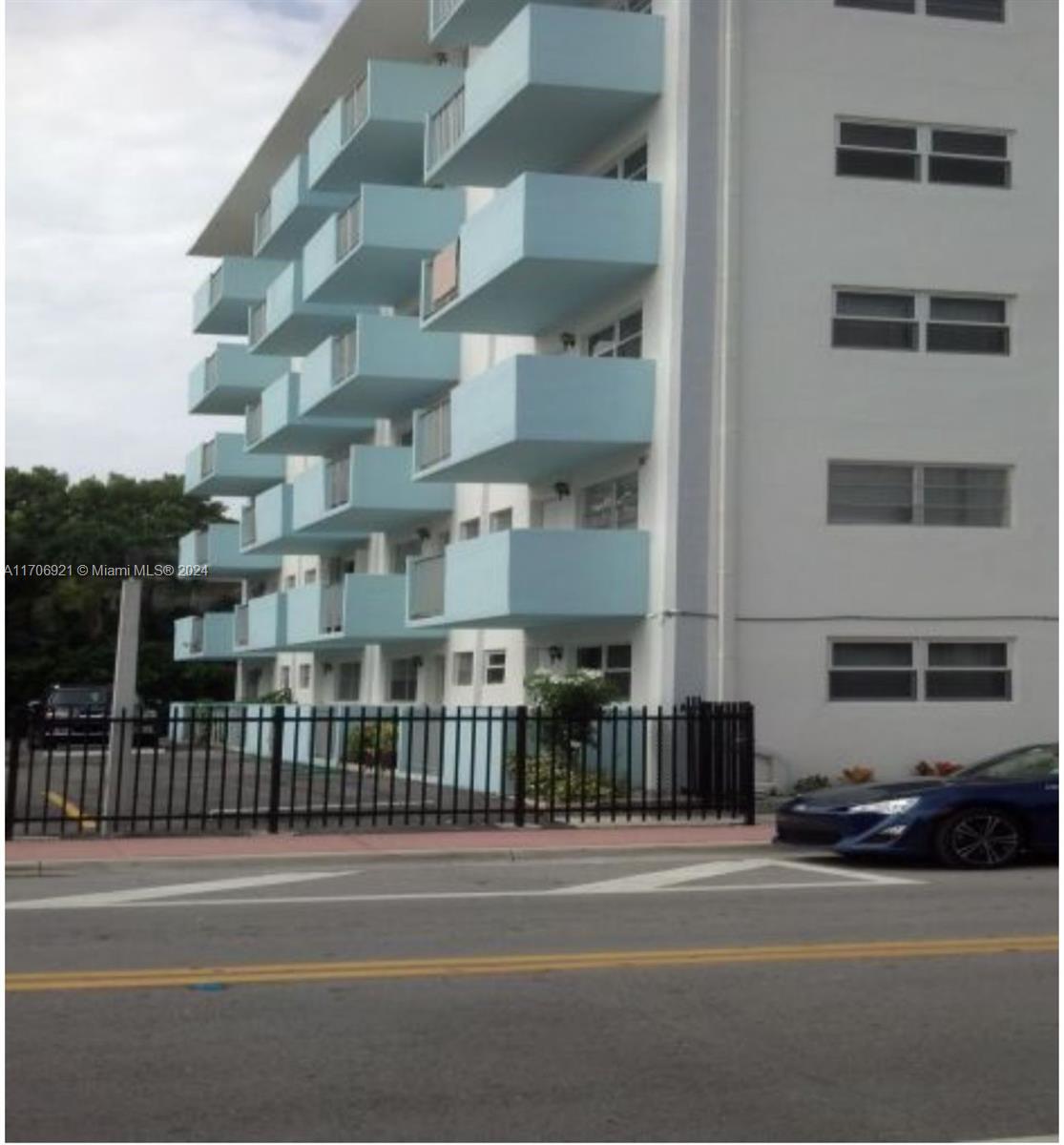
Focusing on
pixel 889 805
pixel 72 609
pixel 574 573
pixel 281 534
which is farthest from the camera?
pixel 72 609

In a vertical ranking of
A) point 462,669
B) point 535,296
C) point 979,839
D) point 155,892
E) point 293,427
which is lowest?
point 155,892

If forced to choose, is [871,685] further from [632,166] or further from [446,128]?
[446,128]

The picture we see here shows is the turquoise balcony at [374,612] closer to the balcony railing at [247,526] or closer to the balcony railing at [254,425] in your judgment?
the balcony railing at [254,425]

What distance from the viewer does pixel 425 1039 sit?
25.5 ft

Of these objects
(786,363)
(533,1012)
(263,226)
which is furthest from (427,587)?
(533,1012)

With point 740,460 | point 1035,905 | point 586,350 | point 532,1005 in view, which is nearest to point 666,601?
point 740,460

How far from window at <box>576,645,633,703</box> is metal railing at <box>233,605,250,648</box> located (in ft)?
69.2

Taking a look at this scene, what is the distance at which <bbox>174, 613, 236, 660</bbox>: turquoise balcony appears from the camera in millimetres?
49656

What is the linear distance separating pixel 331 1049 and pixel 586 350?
2078 centimetres

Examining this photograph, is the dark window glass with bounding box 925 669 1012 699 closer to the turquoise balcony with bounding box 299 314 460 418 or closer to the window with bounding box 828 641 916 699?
the window with bounding box 828 641 916 699

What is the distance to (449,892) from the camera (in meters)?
13.8

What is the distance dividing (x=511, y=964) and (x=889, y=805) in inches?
254

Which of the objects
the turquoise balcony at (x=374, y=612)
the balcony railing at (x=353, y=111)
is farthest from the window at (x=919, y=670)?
the balcony railing at (x=353, y=111)

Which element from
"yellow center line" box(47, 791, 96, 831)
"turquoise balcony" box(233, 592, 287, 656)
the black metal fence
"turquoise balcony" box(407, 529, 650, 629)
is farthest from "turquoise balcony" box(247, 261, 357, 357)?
the black metal fence
